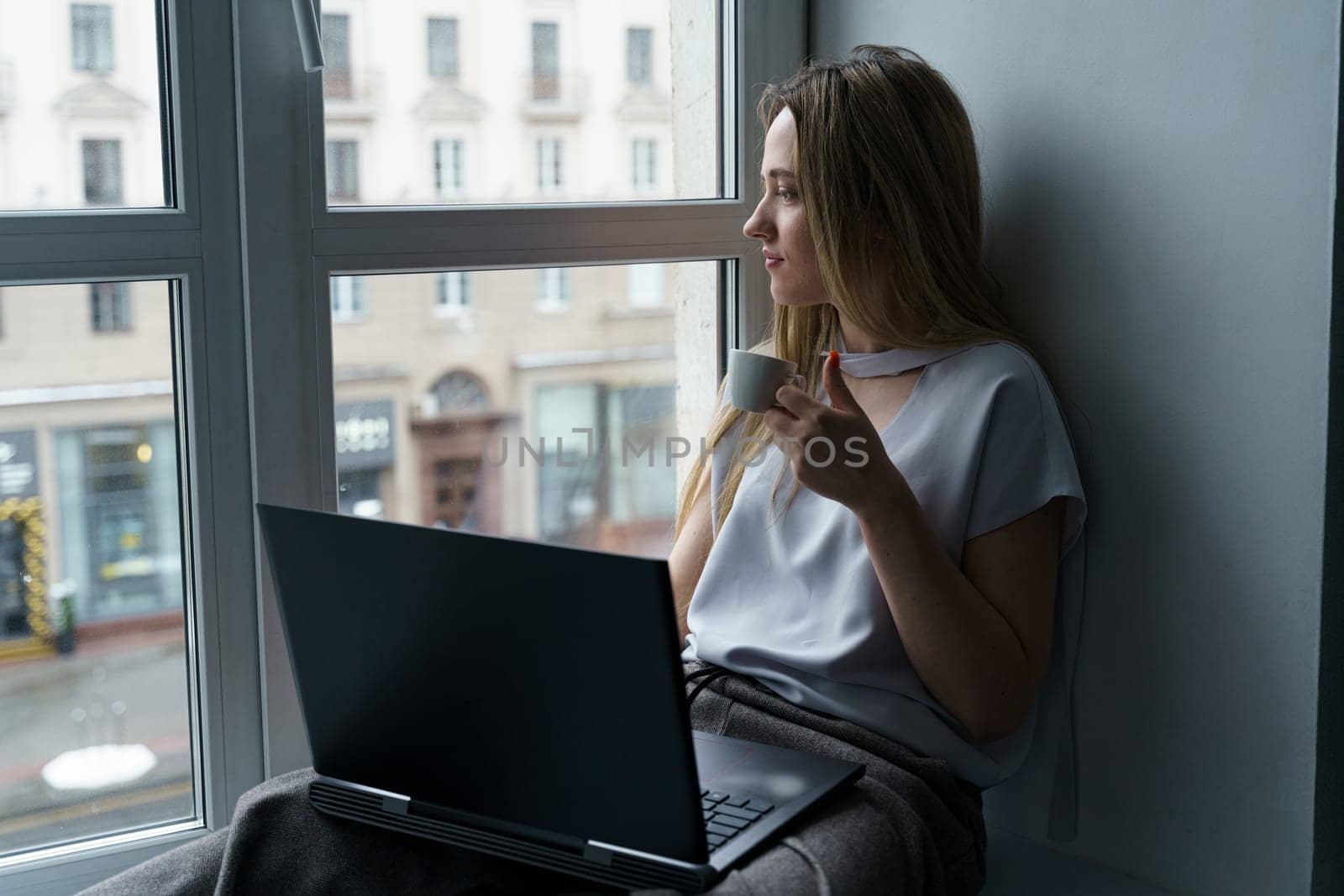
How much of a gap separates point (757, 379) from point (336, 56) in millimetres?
675

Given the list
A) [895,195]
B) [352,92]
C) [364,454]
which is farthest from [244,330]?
[895,195]

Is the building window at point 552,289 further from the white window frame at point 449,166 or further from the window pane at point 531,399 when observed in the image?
the white window frame at point 449,166

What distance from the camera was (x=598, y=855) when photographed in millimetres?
1056

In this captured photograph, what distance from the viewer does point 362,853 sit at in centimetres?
117

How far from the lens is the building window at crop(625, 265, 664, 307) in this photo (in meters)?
1.78

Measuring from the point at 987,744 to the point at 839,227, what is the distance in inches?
23.2

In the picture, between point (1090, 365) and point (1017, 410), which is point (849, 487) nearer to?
point (1017, 410)

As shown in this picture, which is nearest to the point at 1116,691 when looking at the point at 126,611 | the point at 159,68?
the point at 126,611

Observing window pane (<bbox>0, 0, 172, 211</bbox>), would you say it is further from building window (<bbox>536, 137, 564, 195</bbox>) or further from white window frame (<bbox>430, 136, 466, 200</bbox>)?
building window (<bbox>536, 137, 564, 195</bbox>)

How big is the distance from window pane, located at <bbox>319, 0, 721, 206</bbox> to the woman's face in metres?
0.31

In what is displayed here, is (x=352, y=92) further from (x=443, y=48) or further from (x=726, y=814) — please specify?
(x=726, y=814)

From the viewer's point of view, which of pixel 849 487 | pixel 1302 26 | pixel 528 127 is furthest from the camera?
pixel 528 127

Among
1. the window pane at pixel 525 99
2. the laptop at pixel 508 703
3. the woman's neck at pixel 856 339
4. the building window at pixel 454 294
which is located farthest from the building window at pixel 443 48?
the laptop at pixel 508 703

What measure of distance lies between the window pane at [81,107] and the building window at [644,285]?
61cm
